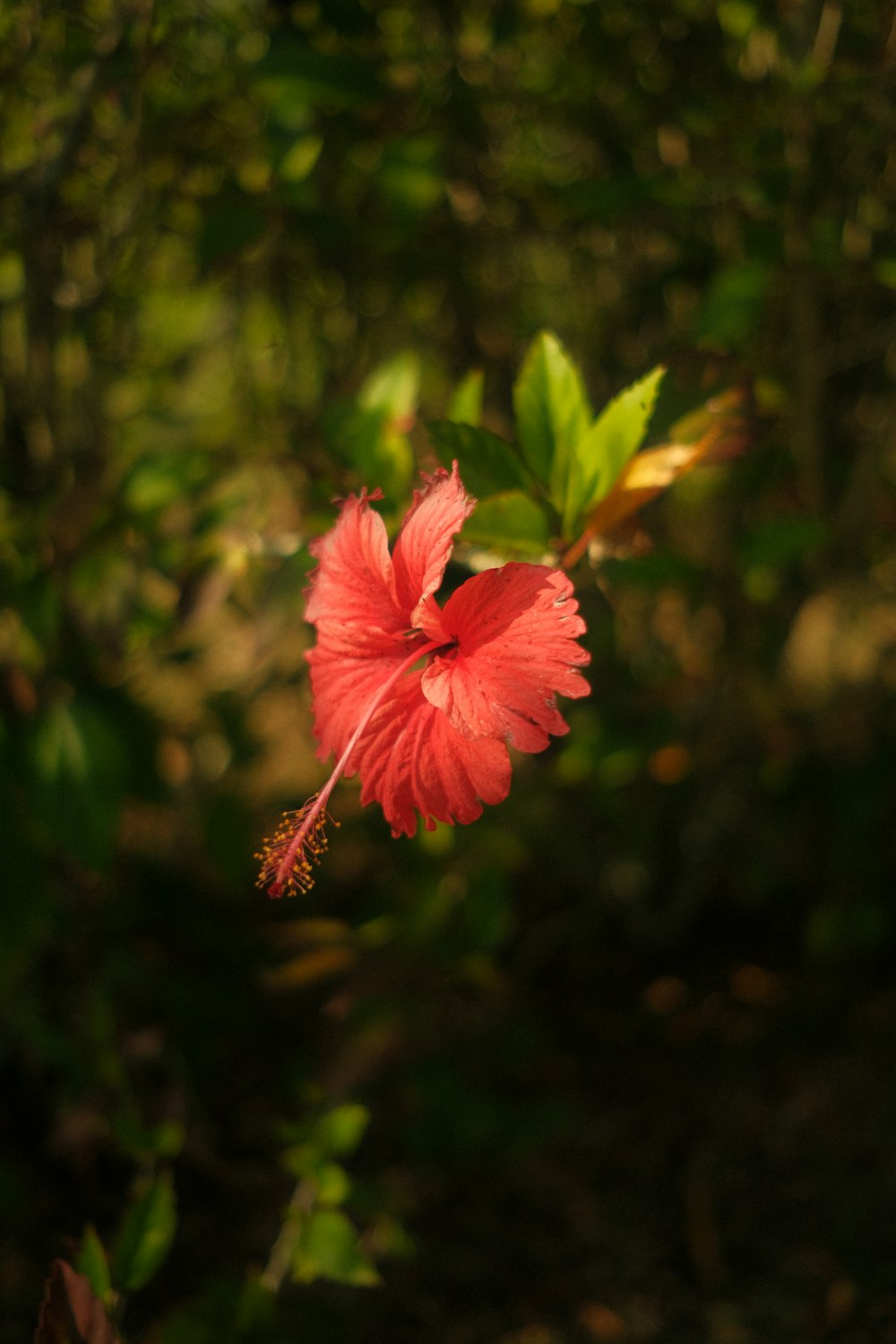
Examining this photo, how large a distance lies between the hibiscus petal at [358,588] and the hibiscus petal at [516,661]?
0.20 ft

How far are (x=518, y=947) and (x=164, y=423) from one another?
112 centimetres

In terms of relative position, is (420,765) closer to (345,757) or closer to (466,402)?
(345,757)

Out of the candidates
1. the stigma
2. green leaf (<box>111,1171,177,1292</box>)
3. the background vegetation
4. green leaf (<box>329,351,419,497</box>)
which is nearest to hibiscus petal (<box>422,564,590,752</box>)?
the stigma

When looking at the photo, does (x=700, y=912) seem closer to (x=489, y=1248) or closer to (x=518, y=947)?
(x=518, y=947)

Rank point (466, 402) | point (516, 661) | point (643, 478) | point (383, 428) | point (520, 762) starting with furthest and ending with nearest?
point (520, 762) < point (383, 428) < point (466, 402) < point (643, 478) < point (516, 661)

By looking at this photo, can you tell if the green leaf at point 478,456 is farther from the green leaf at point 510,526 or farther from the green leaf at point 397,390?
the green leaf at point 397,390

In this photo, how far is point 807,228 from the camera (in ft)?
3.86

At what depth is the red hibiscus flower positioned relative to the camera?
0.57m

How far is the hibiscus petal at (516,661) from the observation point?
0.56 meters

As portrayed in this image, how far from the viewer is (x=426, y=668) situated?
0.63m

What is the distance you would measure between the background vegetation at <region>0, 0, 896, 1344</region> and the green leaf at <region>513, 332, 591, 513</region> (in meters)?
0.09

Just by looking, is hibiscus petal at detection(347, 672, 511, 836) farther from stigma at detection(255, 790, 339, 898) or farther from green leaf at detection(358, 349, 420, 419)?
green leaf at detection(358, 349, 420, 419)

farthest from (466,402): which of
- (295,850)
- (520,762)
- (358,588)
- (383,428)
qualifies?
(520,762)

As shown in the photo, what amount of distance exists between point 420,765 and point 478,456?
25 centimetres
